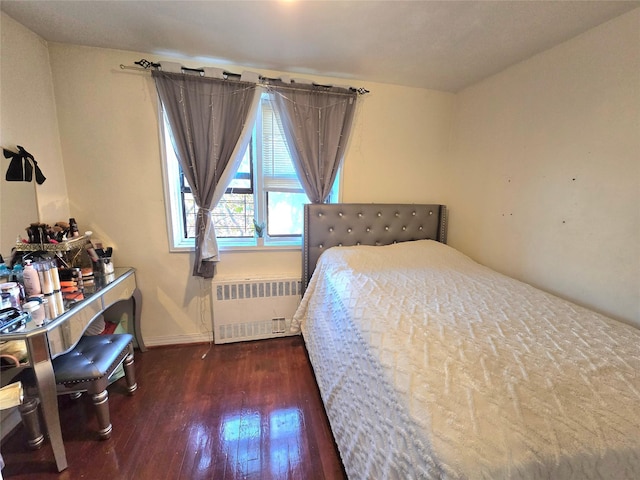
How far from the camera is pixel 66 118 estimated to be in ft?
6.22

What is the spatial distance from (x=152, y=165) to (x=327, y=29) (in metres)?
1.62

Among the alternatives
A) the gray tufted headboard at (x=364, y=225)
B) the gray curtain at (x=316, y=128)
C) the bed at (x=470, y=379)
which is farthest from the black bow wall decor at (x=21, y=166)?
the bed at (x=470, y=379)

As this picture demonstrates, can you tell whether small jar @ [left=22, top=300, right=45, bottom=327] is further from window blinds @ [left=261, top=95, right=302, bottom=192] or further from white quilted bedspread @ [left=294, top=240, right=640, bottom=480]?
window blinds @ [left=261, top=95, right=302, bottom=192]

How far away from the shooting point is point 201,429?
1531 millimetres

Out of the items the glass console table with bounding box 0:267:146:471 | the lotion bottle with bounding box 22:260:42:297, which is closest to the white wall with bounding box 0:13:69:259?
the lotion bottle with bounding box 22:260:42:297

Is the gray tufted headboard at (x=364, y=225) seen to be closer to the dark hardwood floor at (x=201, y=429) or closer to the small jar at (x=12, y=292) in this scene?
the dark hardwood floor at (x=201, y=429)

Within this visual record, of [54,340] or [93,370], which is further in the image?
[93,370]

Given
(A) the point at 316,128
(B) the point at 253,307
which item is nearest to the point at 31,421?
(B) the point at 253,307

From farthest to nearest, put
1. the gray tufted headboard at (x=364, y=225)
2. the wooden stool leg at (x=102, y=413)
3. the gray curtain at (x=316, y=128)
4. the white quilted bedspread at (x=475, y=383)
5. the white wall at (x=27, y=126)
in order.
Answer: the gray tufted headboard at (x=364, y=225) < the gray curtain at (x=316, y=128) < the white wall at (x=27, y=126) < the wooden stool leg at (x=102, y=413) < the white quilted bedspread at (x=475, y=383)

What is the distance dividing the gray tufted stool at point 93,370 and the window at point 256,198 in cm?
87

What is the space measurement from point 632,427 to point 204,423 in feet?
6.16

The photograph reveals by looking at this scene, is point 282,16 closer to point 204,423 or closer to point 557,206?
point 557,206

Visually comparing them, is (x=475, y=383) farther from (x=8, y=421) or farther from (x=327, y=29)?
(x=8, y=421)

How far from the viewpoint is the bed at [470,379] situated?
67 cm
